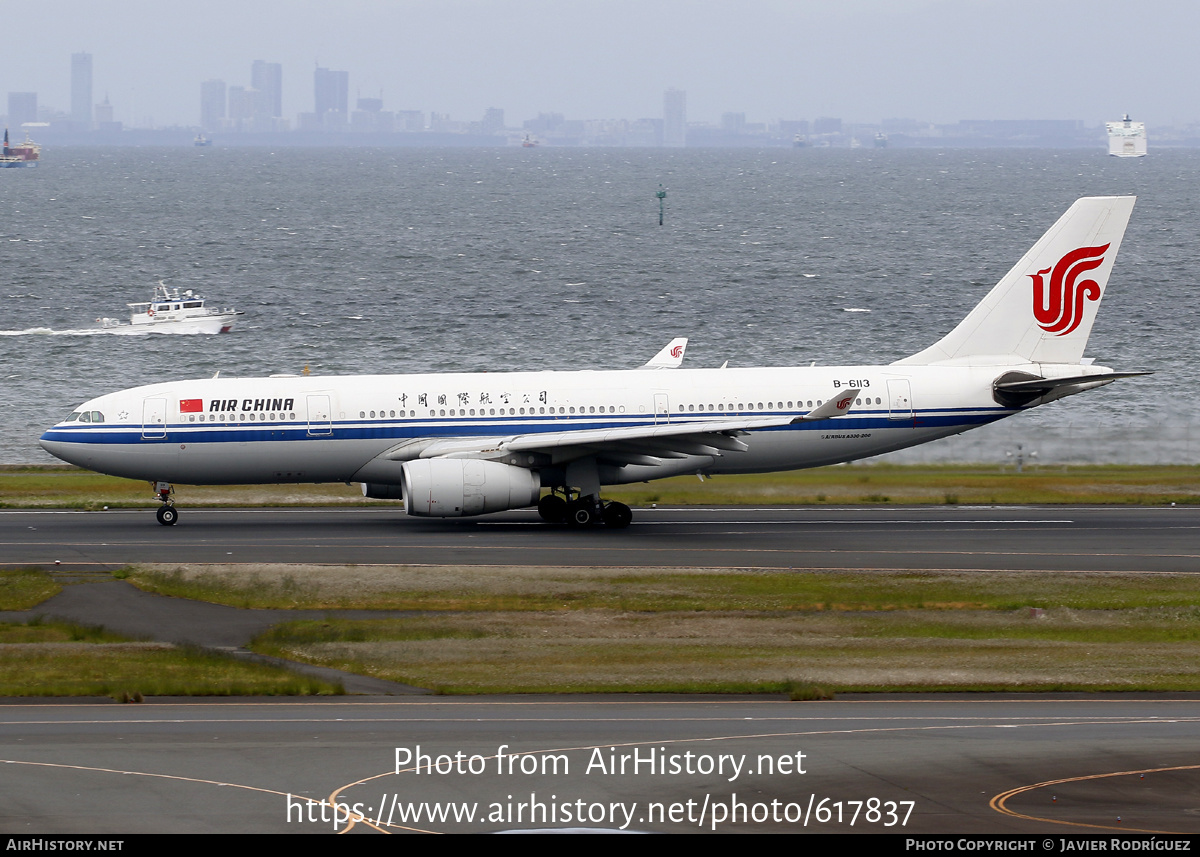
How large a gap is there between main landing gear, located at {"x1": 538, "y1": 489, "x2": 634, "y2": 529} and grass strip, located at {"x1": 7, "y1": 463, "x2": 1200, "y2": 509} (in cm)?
503

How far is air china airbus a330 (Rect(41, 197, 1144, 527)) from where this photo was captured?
39.8 metres

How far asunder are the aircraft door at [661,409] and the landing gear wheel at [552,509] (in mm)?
3594

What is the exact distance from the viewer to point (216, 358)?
94750 mm

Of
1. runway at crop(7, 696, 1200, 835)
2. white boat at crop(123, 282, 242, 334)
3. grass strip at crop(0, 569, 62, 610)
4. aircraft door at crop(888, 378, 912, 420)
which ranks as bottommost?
grass strip at crop(0, 569, 62, 610)

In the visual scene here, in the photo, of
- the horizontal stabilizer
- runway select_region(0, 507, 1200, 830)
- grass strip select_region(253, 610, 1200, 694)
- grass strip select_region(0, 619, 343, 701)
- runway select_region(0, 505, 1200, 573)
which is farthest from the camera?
the horizontal stabilizer

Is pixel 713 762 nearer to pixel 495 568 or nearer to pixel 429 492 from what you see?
pixel 495 568

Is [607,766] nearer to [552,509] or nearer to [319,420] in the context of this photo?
[552,509]

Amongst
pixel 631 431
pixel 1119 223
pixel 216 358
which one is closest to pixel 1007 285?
pixel 1119 223

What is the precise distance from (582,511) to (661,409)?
368cm

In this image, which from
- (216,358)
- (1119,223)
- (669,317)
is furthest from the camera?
(669,317)

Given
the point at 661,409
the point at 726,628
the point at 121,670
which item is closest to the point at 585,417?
the point at 661,409

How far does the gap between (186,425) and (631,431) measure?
12.2 metres

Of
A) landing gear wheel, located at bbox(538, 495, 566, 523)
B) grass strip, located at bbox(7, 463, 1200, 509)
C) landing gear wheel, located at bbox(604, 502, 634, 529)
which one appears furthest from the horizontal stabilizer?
landing gear wheel, located at bbox(538, 495, 566, 523)

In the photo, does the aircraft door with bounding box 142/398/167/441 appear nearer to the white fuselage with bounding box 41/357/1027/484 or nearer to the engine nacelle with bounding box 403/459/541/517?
the white fuselage with bounding box 41/357/1027/484
